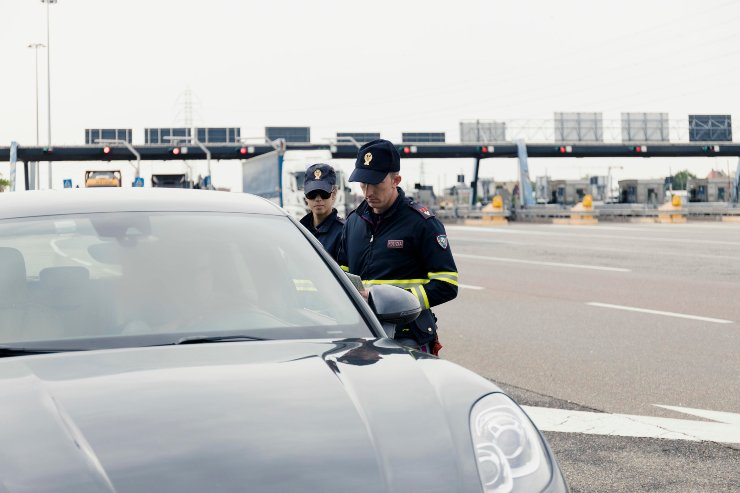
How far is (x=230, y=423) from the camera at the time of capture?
2635 millimetres

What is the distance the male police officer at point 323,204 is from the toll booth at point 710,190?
84.2 m

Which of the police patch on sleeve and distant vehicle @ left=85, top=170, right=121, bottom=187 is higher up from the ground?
distant vehicle @ left=85, top=170, right=121, bottom=187

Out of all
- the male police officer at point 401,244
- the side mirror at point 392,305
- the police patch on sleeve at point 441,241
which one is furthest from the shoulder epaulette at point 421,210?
the side mirror at point 392,305

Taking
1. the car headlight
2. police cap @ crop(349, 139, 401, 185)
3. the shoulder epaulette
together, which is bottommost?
the car headlight

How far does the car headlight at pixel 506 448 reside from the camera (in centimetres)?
267

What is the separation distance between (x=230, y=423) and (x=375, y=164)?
2.71 meters

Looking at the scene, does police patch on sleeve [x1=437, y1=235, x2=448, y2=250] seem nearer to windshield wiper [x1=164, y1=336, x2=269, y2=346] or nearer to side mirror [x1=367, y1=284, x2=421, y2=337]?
side mirror [x1=367, y1=284, x2=421, y2=337]

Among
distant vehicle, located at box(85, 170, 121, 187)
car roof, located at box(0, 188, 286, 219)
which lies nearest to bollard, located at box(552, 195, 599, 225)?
distant vehicle, located at box(85, 170, 121, 187)

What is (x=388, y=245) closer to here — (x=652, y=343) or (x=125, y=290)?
(x=125, y=290)

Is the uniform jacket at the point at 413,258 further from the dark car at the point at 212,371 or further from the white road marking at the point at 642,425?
the white road marking at the point at 642,425

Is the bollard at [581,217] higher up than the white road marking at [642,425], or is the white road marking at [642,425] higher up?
the bollard at [581,217]

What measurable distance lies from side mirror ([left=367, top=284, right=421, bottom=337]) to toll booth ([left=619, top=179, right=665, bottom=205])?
8136 centimetres

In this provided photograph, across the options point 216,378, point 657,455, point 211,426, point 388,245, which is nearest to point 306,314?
point 216,378

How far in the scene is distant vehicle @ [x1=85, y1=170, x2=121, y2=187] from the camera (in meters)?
54.9
